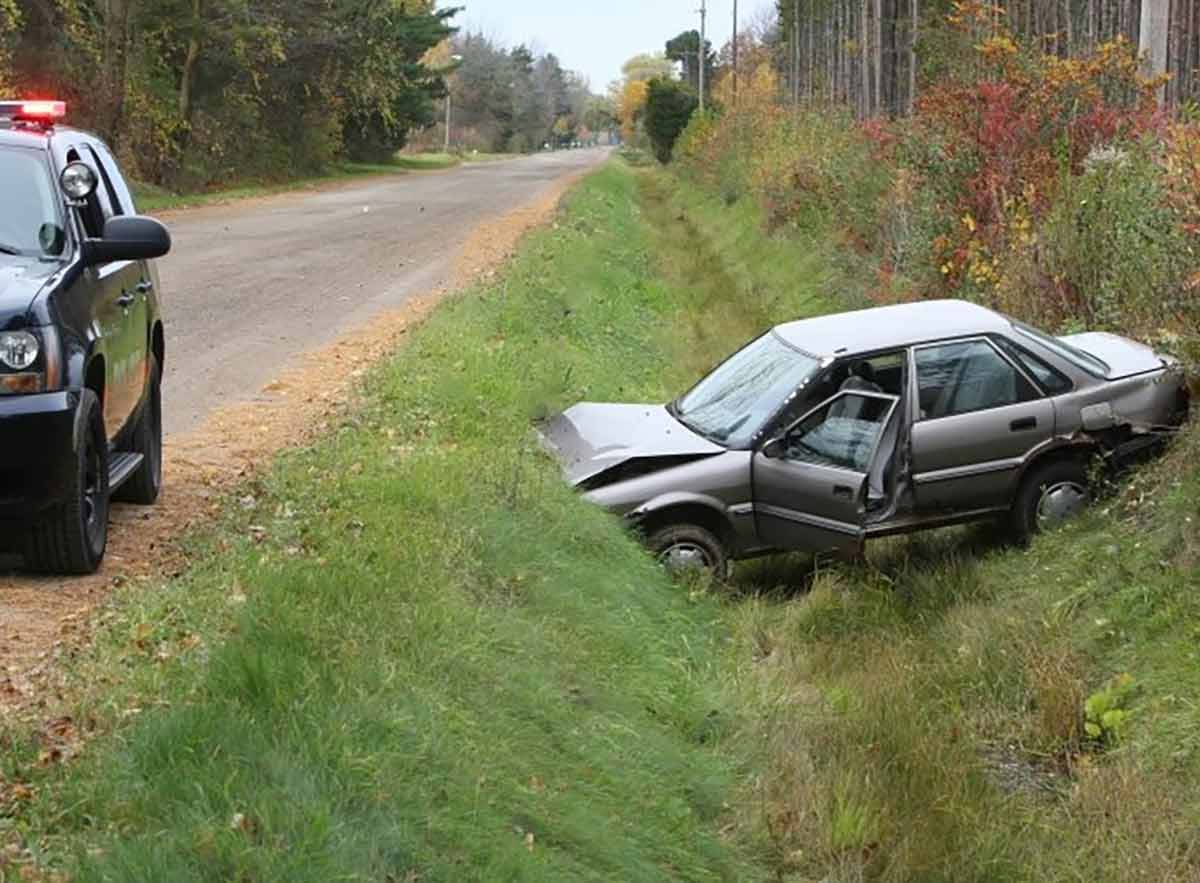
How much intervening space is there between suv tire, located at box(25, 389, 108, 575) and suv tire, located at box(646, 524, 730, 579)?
386 cm

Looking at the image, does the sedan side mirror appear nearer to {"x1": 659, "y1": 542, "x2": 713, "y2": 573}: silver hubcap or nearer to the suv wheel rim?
{"x1": 659, "y1": 542, "x2": 713, "y2": 573}: silver hubcap

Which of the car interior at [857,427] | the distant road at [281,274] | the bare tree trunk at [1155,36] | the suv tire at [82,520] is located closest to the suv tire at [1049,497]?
the car interior at [857,427]

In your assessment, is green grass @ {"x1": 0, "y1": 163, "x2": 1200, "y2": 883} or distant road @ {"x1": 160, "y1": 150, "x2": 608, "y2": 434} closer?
green grass @ {"x1": 0, "y1": 163, "x2": 1200, "y2": 883}

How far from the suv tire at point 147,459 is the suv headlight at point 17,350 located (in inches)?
70.2

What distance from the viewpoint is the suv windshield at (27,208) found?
7.32m

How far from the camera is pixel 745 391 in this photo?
1109 cm

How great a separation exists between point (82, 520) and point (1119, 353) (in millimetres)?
7029

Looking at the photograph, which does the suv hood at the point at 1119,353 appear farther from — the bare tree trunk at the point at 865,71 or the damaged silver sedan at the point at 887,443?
the bare tree trunk at the point at 865,71

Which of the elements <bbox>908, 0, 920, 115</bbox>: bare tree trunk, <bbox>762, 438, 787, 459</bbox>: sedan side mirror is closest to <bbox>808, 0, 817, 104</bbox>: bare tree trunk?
<bbox>908, 0, 920, 115</bbox>: bare tree trunk

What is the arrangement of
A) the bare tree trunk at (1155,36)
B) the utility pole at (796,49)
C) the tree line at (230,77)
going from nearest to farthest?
the bare tree trunk at (1155,36), the tree line at (230,77), the utility pole at (796,49)

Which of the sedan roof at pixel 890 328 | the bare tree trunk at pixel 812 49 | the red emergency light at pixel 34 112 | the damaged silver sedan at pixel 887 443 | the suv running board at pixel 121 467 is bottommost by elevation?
the damaged silver sedan at pixel 887 443

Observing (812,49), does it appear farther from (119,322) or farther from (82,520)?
(82,520)

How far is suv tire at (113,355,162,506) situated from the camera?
332 inches

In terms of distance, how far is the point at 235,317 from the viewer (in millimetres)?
16812
